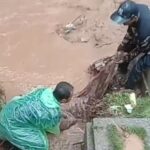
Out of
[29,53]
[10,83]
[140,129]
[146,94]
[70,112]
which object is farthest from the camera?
[29,53]

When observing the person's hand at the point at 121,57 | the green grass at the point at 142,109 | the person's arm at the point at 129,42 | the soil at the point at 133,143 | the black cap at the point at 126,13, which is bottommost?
the soil at the point at 133,143

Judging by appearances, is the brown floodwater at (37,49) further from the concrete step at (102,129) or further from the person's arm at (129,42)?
the concrete step at (102,129)

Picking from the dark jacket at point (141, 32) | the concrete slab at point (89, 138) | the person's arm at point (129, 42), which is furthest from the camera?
the person's arm at point (129, 42)

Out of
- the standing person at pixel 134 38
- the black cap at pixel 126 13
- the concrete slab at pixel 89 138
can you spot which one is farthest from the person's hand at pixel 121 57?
the concrete slab at pixel 89 138

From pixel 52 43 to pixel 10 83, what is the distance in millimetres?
1571

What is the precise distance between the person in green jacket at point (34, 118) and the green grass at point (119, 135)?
787mm

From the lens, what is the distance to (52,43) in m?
10.1

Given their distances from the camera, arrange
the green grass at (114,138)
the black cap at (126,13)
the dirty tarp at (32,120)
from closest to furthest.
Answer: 1. the green grass at (114,138)
2. the dirty tarp at (32,120)
3. the black cap at (126,13)

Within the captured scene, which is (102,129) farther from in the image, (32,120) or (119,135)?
(32,120)

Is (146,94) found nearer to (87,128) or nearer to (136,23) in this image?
(136,23)

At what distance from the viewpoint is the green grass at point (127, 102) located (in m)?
6.54

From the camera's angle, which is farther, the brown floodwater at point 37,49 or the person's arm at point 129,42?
the brown floodwater at point 37,49

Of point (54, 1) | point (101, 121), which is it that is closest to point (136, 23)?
point (101, 121)

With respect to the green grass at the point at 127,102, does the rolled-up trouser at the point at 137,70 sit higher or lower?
higher
